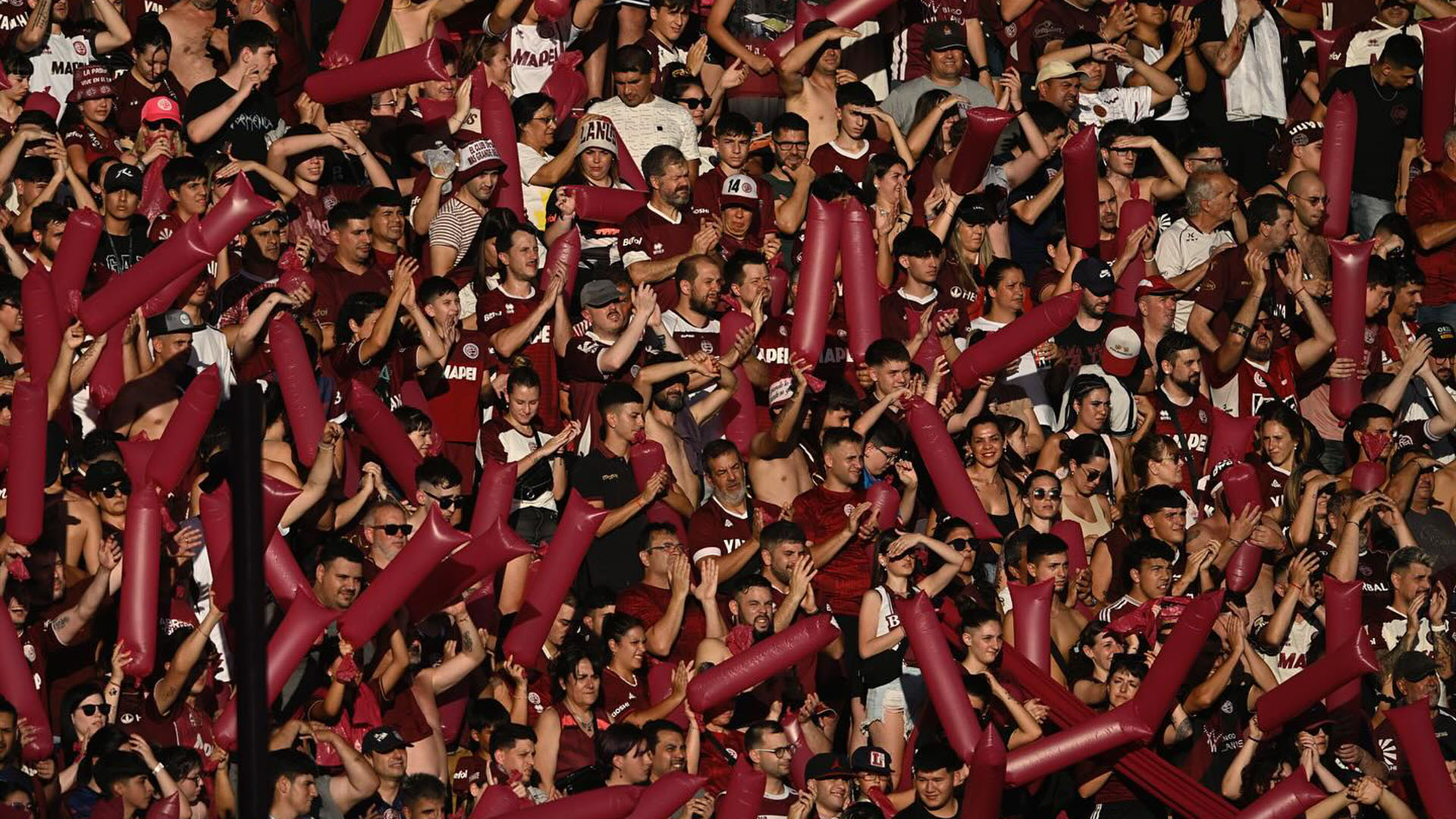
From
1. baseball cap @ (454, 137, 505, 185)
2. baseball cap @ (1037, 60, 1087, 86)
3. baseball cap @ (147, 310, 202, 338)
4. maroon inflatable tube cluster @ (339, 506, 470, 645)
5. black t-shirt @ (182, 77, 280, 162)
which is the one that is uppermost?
black t-shirt @ (182, 77, 280, 162)

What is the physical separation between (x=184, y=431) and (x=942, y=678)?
9.62 ft

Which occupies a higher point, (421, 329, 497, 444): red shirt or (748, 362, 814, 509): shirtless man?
(421, 329, 497, 444): red shirt

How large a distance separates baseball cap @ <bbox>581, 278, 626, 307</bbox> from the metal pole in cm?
743

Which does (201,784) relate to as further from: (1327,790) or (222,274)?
(1327,790)

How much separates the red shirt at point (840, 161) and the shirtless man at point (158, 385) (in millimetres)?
3703

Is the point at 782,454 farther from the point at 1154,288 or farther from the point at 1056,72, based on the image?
the point at 1056,72

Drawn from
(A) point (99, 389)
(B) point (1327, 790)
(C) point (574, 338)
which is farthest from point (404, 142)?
(B) point (1327, 790)

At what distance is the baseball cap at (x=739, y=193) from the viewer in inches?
533

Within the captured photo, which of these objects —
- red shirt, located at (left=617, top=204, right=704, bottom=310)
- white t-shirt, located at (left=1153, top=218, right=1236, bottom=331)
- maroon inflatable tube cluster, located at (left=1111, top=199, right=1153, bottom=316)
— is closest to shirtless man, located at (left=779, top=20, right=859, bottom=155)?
red shirt, located at (left=617, top=204, right=704, bottom=310)

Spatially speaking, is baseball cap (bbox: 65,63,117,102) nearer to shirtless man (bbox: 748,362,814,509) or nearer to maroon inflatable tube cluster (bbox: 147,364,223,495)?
maroon inflatable tube cluster (bbox: 147,364,223,495)

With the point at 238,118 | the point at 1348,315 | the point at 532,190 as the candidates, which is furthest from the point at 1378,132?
the point at 238,118

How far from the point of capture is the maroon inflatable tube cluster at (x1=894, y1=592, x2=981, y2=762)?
1092 cm

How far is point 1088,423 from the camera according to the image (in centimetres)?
1323

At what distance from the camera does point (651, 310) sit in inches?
491
